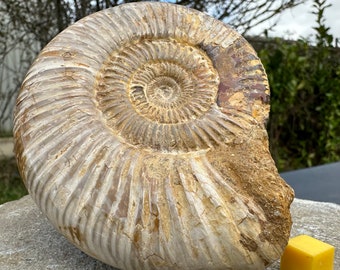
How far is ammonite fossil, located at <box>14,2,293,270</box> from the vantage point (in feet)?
4.07

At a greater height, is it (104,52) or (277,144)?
(104,52)

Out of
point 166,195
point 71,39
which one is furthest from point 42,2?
point 166,195

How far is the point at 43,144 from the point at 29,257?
41 centimetres

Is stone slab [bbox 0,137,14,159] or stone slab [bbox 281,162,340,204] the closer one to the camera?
stone slab [bbox 281,162,340,204]

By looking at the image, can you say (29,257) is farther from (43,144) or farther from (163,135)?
(163,135)

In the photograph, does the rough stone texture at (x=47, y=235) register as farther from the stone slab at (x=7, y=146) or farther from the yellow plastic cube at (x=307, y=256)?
the stone slab at (x=7, y=146)

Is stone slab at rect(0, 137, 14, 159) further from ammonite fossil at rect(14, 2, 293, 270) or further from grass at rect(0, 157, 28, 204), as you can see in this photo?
ammonite fossil at rect(14, 2, 293, 270)

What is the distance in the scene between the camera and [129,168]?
4.14 ft

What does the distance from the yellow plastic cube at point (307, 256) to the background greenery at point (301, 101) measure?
79.2 inches

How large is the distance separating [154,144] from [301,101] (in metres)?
2.47

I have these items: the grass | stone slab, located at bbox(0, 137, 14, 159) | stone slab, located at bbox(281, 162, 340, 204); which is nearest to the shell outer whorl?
stone slab, located at bbox(281, 162, 340, 204)

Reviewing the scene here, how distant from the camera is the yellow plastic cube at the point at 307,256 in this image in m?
1.42

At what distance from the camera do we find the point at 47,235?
1.71 metres

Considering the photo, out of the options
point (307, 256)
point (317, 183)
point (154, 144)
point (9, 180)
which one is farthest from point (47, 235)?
point (9, 180)
